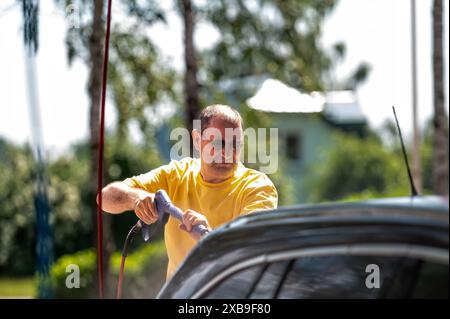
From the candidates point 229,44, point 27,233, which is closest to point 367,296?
point 229,44

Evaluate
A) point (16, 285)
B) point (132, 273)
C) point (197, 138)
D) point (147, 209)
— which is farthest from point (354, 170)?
point (147, 209)

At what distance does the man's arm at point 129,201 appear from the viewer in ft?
11.0

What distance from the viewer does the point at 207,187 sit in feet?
11.3

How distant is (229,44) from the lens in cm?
1451

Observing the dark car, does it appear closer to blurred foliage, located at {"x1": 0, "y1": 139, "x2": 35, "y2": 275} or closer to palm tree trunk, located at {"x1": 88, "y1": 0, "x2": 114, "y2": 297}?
palm tree trunk, located at {"x1": 88, "y1": 0, "x2": 114, "y2": 297}

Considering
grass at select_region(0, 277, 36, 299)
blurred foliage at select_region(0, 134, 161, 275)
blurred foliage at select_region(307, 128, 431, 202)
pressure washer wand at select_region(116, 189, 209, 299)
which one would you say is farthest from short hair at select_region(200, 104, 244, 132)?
blurred foliage at select_region(307, 128, 431, 202)

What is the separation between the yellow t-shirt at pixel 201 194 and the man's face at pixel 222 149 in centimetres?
3

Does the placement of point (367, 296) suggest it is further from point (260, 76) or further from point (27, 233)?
point (27, 233)

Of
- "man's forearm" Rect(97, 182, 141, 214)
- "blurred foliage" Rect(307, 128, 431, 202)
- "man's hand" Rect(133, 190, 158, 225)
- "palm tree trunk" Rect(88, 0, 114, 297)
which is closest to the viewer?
"man's hand" Rect(133, 190, 158, 225)

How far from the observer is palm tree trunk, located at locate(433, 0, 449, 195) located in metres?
10.7

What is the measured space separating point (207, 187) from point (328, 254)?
1.25 m

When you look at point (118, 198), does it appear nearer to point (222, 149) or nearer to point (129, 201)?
point (129, 201)

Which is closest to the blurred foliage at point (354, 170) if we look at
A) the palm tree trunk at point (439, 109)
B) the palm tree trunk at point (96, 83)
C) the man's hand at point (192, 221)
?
the palm tree trunk at point (96, 83)

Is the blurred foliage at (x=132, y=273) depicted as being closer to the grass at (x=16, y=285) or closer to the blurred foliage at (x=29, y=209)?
the grass at (x=16, y=285)
